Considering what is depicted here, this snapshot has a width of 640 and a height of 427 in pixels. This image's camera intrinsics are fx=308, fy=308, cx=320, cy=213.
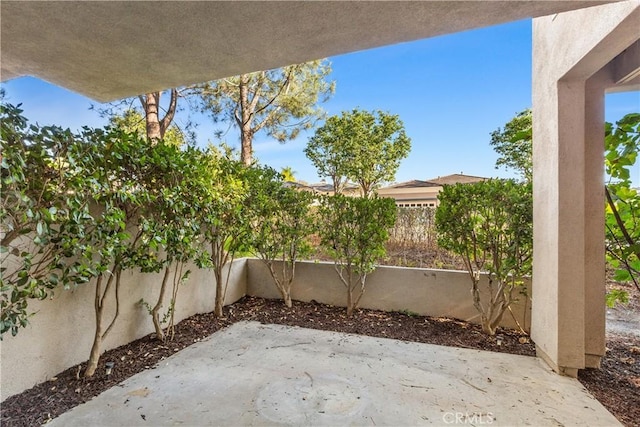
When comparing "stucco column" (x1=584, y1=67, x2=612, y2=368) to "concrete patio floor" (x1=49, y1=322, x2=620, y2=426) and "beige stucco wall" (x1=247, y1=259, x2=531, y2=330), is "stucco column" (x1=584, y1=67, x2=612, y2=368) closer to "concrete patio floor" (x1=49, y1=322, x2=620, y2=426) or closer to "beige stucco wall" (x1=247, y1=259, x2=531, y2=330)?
"concrete patio floor" (x1=49, y1=322, x2=620, y2=426)

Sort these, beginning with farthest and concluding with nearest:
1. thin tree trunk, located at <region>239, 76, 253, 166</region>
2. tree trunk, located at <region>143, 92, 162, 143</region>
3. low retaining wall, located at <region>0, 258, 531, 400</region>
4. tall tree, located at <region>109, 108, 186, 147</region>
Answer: thin tree trunk, located at <region>239, 76, 253, 166</region>
tree trunk, located at <region>143, 92, 162, 143</region>
tall tree, located at <region>109, 108, 186, 147</region>
low retaining wall, located at <region>0, 258, 531, 400</region>

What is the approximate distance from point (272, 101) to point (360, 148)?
3289mm

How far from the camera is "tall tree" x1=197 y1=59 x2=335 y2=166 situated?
9188mm

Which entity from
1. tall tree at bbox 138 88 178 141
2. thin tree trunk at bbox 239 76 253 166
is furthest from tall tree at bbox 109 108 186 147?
thin tree trunk at bbox 239 76 253 166

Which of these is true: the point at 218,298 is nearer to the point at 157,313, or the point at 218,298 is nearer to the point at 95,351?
the point at 157,313

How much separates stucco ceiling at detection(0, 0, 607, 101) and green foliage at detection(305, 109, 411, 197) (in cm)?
797

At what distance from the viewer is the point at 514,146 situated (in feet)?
30.9

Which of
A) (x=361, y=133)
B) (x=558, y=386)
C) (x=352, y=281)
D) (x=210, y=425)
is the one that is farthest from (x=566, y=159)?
(x=361, y=133)

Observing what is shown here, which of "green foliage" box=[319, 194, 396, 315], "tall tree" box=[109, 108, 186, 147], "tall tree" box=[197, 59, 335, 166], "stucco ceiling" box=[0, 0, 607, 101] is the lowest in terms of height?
"green foliage" box=[319, 194, 396, 315]

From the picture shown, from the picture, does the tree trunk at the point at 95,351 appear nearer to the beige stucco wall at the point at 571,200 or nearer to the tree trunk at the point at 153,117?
the beige stucco wall at the point at 571,200

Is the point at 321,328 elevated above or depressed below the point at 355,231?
below

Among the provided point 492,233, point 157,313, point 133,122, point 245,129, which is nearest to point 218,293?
point 157,313

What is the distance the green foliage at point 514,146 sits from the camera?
8719 mm

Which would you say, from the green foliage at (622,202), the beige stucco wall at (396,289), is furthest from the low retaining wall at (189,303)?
the green foliage at (622,202)
